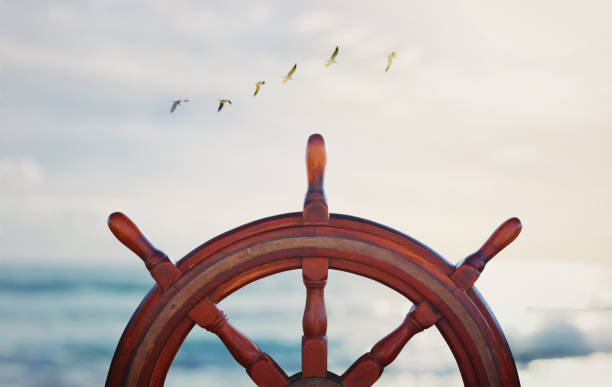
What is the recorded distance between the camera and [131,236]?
1.69 metres

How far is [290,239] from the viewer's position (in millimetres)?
1673

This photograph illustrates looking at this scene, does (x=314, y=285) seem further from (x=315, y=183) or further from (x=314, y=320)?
(x=315, y=183)

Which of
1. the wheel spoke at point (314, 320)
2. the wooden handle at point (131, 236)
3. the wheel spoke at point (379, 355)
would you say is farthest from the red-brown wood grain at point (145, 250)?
the wheel spoke at point (379, 355)

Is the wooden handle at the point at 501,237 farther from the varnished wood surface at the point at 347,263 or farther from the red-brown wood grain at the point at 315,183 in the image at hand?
the red-brown wood grain at the point at 315,183

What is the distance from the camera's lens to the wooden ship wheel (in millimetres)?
1672

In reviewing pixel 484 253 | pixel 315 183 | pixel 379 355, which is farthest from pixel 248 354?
pixel 484 253

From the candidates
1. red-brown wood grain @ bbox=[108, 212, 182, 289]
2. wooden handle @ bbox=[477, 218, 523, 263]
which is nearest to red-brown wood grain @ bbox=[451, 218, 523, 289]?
wooden handle @ bbox=[477, 218, 523, 263]

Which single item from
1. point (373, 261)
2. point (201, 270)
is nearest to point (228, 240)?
point (201, 270)

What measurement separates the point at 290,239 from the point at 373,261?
0.71 feet

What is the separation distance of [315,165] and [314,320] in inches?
15.6

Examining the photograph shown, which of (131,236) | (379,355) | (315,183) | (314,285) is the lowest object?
(379,355)

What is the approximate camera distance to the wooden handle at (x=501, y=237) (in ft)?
5.54

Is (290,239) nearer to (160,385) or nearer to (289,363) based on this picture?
(160,385)

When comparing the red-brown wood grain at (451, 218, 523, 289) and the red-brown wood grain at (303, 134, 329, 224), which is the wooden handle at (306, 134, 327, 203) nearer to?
the red-brown wood grain at (303, 134, 329, 224)
